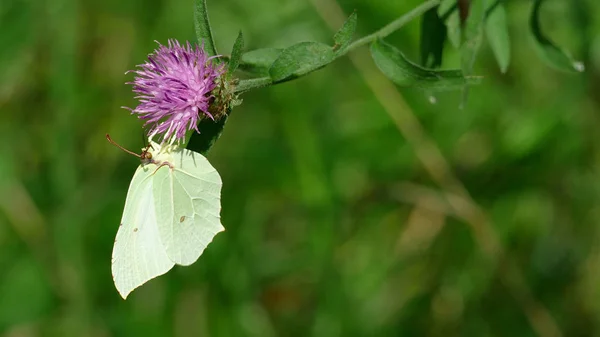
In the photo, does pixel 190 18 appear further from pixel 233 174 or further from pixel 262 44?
pixel 233 174

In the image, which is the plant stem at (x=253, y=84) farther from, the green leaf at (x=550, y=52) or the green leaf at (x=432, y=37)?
the green leaf at (x=550, y=52)

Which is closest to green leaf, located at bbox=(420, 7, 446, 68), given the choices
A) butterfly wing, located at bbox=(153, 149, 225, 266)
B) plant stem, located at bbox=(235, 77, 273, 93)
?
plant stem, located at bbox=(235, 77, 273, 93)

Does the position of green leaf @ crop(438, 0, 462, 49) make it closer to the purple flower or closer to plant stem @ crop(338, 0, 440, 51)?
plant stem @ crop(338, 0, 440, 51)

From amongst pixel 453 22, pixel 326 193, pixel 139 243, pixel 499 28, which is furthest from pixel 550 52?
pixel 139 243

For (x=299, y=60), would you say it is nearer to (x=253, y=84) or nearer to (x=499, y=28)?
(x=253, y=84)

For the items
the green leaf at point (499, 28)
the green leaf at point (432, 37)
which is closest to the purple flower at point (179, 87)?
the green leaf at point (432, 37)
